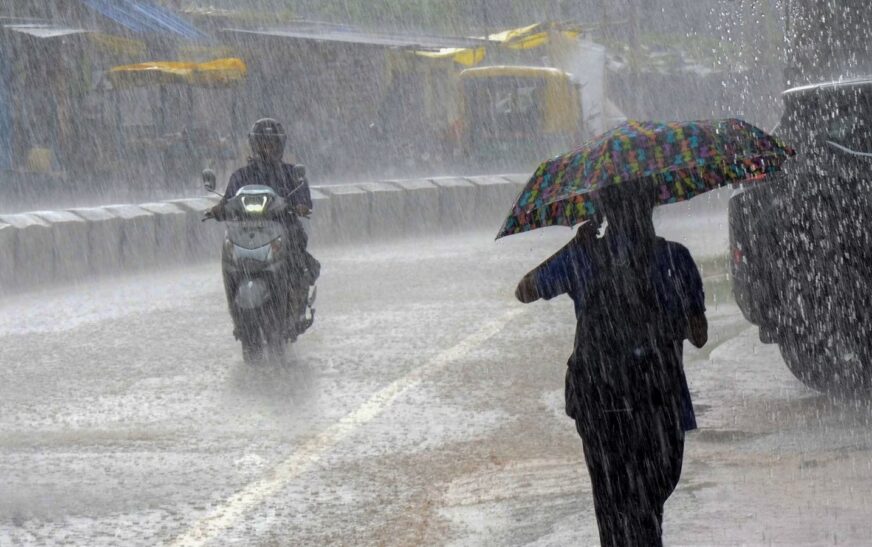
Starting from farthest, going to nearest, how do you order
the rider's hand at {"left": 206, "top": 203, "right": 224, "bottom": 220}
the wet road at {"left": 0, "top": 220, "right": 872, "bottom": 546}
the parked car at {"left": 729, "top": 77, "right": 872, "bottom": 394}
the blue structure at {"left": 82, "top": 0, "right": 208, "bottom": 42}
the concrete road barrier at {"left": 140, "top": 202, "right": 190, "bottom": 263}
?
the blue structure at {"left": 82, "top": 0, "right": 208, "bottom": 42}, the concrete road barrier at {"left": 140, "top": 202, "right": 190, "bottom": 263}, the rider's hand at {"left": 206, "top": 203, "right": 224, "bottom": 220}, the parked car at {"left": 729, "top": 77, "right": 872, "bottom": 394}, the wet road at {"left": 0, "top": 220, "right": 872, "bottom": 546}

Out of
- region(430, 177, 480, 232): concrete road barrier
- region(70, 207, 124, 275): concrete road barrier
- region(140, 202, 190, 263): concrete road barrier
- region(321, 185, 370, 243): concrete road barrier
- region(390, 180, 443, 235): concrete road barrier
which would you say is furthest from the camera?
region(430, 177, 480, 232): concrete road barrier

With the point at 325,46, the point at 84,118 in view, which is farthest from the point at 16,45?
the point at 325,46

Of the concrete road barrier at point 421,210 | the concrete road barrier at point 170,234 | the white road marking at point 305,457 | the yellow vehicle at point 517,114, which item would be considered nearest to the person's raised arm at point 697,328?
the white road marking at point 305,457

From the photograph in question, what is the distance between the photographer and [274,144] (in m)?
10.8

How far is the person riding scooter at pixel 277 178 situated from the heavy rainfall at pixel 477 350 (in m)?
0.02

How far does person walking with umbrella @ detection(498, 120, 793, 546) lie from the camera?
173 inches

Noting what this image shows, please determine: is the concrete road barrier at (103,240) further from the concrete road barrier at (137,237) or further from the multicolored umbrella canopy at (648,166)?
the multicolored umbrella canopy at (648,166)

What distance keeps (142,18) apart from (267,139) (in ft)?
67.0

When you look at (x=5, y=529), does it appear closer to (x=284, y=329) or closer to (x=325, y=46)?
(x=284, y=329)

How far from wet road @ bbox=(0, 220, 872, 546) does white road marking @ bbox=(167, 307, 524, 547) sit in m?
0.02

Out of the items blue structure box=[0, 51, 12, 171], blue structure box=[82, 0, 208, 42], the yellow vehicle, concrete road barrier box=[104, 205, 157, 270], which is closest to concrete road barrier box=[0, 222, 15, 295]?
concrete road barrier box=[104, 205, 157, 270]

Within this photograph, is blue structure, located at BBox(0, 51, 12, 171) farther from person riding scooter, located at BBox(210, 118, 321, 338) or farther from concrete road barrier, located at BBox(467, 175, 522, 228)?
person riding scooter, located at BBox(210, 118, 321, 338)

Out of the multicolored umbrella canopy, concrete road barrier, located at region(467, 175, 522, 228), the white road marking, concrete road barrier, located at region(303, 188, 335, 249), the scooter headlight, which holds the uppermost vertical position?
the multicolored umbrella canopy

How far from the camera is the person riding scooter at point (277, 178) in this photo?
35.1 feet
